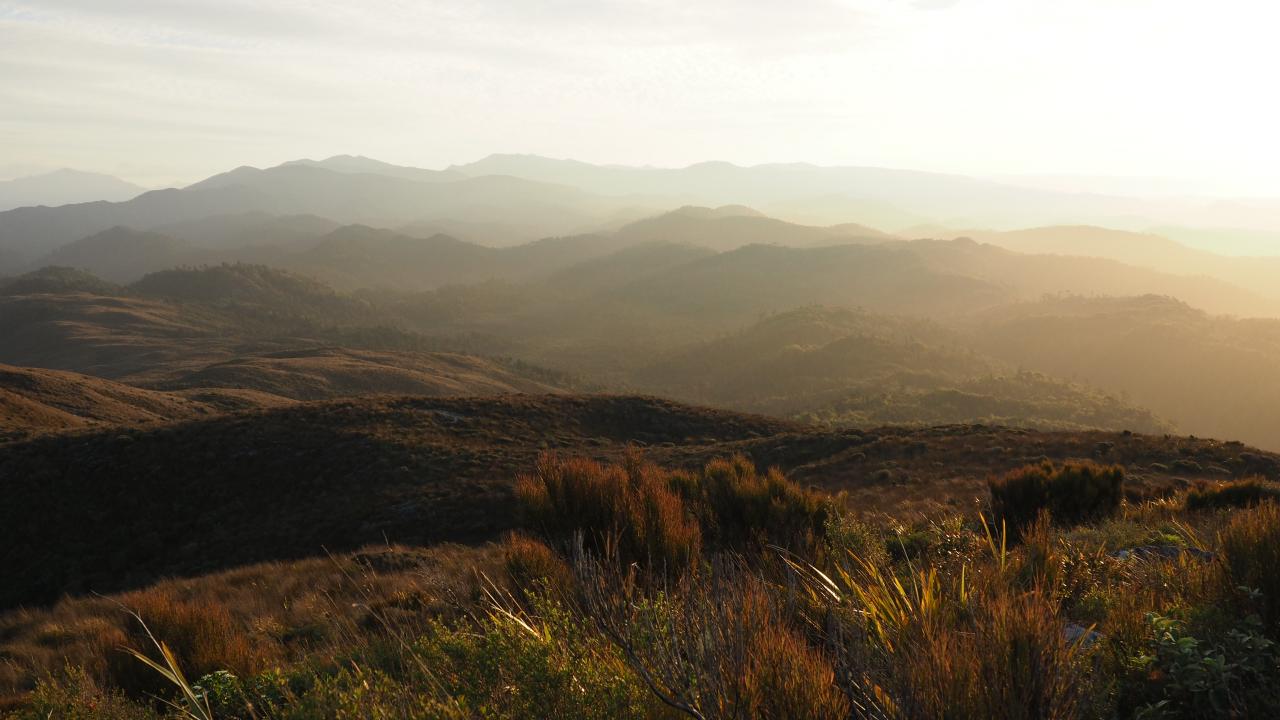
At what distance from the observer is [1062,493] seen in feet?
30.4

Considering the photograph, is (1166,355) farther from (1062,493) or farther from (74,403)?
(74,403)

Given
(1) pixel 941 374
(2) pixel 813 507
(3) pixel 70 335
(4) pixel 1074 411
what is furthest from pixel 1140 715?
(3) pixel 70 335

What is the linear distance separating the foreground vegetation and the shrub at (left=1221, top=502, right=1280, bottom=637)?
0.05 feet

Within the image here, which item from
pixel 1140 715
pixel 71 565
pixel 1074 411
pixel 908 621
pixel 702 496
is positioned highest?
pixel 908 621

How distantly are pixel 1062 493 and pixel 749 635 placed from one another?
8933 mm

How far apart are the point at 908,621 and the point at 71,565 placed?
19.2 meters

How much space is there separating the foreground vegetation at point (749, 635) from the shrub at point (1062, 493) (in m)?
1.65

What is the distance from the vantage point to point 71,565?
14930mm

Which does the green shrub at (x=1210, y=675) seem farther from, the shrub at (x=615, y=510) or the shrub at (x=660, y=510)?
the shrub at (x=615, y=510)

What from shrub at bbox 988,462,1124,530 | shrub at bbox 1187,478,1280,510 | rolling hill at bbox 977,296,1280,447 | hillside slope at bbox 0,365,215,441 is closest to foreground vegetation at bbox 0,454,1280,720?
shrub at bbox 988,462,1124,530

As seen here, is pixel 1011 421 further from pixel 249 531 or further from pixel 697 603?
pixel 697 603

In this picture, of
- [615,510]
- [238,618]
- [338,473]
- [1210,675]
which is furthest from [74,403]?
[1210,675]

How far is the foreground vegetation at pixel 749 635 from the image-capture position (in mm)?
2211

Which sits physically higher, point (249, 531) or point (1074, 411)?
point (249, 531)
